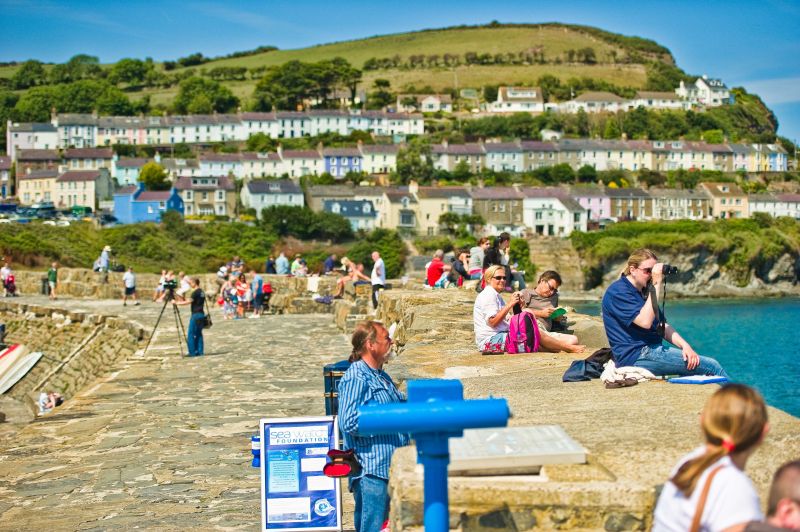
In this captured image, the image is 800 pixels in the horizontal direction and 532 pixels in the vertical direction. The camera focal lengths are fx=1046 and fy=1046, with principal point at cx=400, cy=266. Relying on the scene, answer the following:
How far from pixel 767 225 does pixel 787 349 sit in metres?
71.7

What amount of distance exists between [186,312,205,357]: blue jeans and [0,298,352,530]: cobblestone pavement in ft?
0.96

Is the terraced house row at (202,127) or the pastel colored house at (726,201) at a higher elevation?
the terraced house row at (202,127)

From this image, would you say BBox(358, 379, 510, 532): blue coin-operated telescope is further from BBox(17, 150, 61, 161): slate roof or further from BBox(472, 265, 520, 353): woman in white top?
BBox(17, 150, 61, 161): slate roof

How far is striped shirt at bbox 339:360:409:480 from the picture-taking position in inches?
197

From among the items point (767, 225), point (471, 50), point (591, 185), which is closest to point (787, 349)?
point (767, 225)

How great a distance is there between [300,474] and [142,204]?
89805 mm

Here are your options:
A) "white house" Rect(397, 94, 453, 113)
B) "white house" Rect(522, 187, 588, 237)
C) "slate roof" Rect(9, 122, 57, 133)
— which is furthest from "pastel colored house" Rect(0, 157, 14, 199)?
"white house" Rect(522, 187, 588, 237)

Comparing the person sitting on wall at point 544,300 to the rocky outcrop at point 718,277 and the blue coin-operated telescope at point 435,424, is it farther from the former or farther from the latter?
the rocky outcrop at point 718,277

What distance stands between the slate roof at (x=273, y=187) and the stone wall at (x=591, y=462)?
297ft

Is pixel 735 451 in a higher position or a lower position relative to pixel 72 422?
higher

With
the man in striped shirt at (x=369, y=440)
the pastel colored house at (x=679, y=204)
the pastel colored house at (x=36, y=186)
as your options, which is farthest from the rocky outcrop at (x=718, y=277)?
the man in striped shirt at (x=369, y=440)

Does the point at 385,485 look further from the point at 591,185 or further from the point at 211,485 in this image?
the point at 591,185

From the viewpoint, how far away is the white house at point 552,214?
3701 inches

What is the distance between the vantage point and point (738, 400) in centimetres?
303
